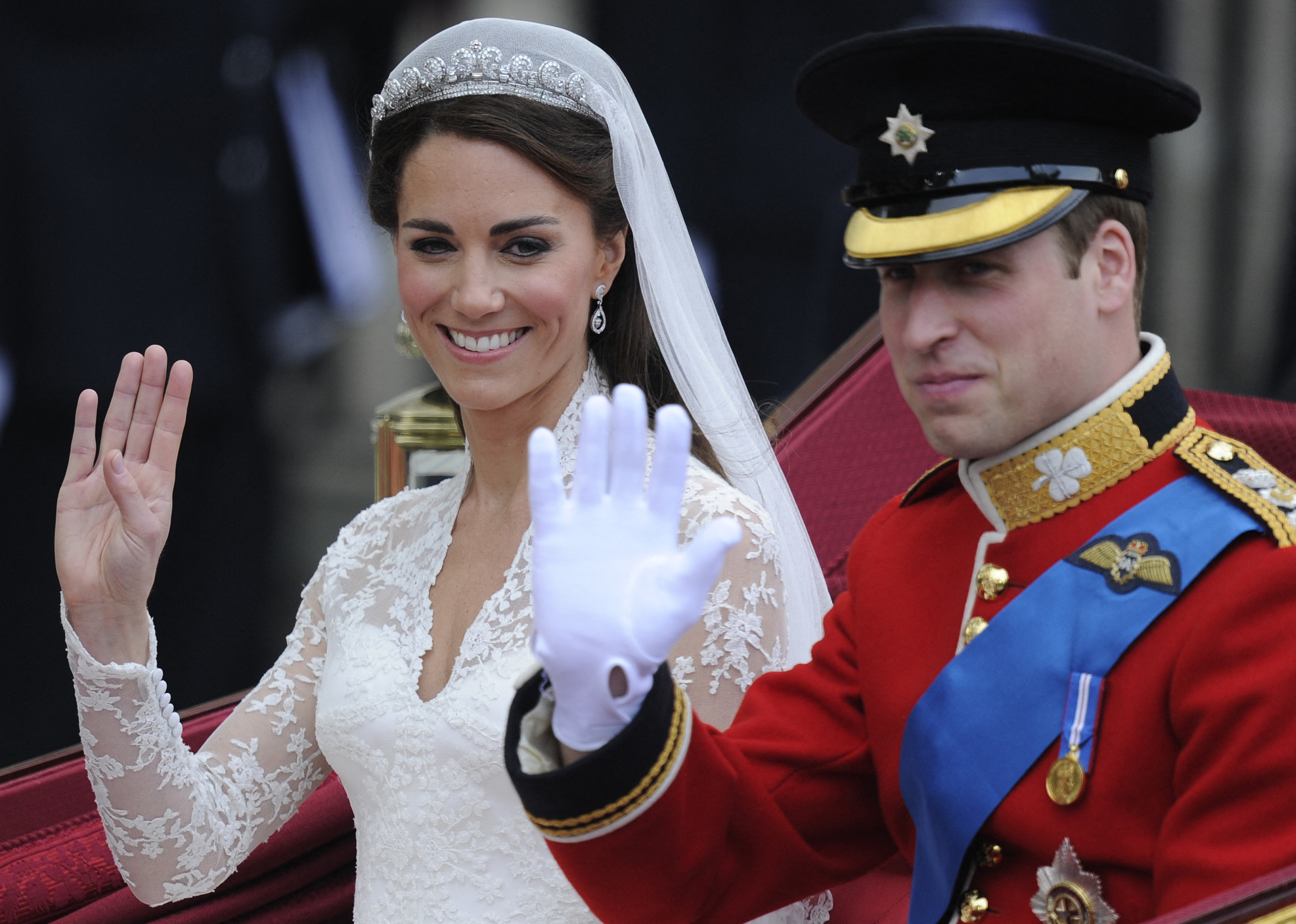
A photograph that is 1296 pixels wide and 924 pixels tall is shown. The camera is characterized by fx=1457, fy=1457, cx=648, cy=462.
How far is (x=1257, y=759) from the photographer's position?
902 mm

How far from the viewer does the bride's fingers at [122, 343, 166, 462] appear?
1495 millimetres

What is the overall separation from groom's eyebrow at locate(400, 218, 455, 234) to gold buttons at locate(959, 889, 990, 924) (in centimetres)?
90

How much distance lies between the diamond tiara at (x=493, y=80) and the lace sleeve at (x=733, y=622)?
18.5 inches

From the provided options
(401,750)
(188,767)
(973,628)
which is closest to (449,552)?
(401,750)

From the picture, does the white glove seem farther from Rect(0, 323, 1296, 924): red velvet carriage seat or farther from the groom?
Rect(0, 323, 1296, 924): red velvet carriage seat

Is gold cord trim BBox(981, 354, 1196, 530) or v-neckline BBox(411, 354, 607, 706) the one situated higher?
gold cord trim BBox(981, 354, 1196, 530)

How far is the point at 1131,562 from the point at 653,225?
821 mm

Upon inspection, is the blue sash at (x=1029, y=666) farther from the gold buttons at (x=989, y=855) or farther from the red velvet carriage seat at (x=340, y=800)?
the red velvet carriage seat at (x=340, y=800)

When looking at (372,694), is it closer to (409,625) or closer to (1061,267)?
(409,625)

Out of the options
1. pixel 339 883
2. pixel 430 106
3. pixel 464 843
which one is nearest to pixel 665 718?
pixel 464 843

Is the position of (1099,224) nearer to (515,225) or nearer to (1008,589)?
(1008,589)

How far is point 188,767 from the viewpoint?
1.59 metres

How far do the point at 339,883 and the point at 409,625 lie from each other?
18.0 inches

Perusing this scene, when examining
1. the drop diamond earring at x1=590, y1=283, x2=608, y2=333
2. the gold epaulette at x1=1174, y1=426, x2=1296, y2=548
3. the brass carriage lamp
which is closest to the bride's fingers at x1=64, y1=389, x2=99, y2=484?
the drop diamond earring at x1=590, y1=283, x2=608, y2=333
